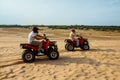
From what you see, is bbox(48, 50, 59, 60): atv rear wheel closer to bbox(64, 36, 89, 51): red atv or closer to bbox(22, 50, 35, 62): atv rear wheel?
bbox(22, 50, 35, 62): atv rear wheel

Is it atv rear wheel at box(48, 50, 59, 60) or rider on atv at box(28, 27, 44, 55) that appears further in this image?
atv rear wheel at box(48, 50, 59, 60)

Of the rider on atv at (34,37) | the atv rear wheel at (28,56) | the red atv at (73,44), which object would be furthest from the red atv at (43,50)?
the red atv at (73,44)

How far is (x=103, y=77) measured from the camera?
855 centimetres

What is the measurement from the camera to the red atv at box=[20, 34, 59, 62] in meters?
11.4

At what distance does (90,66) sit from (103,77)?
178cm

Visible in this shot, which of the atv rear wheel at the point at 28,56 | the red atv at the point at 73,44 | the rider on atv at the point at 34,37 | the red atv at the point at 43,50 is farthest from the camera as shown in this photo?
the red atv at the point at 73,44

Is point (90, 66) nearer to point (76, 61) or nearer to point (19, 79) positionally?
point (76, 61)

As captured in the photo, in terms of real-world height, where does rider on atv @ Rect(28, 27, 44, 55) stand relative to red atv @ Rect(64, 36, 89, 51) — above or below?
above

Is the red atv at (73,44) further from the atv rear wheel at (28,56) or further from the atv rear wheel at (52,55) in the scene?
the atv rear wheel at (28,56)

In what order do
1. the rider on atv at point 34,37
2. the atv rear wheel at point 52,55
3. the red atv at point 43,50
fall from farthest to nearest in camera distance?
the atv rear wheel at point 52,55
the rider on atv at point 34,37
the red atv at point 43,50

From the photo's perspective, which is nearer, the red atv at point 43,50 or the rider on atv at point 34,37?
the red atv at point 43,50

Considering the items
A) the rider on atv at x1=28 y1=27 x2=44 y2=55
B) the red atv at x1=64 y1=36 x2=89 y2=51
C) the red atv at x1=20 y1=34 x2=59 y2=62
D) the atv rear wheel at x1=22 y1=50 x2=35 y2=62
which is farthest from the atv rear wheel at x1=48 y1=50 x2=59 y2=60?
the red atv at x1=64 y1=36 x2=89 y2=51

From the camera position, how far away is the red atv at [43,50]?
11432 mm

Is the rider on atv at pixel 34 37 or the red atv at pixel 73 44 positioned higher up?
the rider on atv at pixel 34 37
